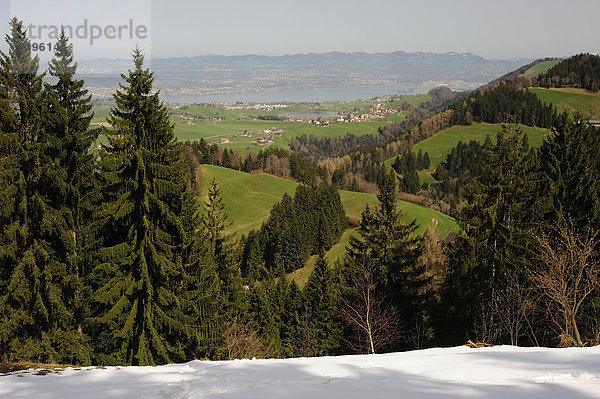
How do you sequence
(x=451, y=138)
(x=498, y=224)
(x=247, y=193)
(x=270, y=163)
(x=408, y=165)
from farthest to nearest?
(x=451, y=138)
(x=408, y=165)
(x=270, y=163)
(x=247, y=193)
(x=498, y=224)

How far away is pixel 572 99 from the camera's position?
157 metres

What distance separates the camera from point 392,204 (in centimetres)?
2702

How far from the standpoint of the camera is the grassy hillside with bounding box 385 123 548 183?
13812cm

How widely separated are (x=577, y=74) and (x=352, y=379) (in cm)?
21439

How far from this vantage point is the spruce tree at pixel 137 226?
14.7 m

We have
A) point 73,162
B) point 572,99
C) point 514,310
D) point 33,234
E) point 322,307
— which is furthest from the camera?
point 572,99

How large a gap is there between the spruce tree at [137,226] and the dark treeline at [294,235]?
150ft

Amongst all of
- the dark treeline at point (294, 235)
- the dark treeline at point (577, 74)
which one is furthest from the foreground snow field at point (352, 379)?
the dark treeline at point (577, 74)

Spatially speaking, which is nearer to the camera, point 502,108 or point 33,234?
point 33,234

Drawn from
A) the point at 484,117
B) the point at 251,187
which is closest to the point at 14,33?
the point at 251,187

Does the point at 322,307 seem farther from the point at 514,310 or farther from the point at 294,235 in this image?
the point at 294,235

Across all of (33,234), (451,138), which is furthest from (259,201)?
(451,138)

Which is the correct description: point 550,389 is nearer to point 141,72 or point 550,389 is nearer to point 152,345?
point 152,345

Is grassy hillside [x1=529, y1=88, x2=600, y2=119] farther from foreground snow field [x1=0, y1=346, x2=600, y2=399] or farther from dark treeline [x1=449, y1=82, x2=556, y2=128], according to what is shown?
foreground snow field [x1=0, y1=346, x2=600, y2=399]
